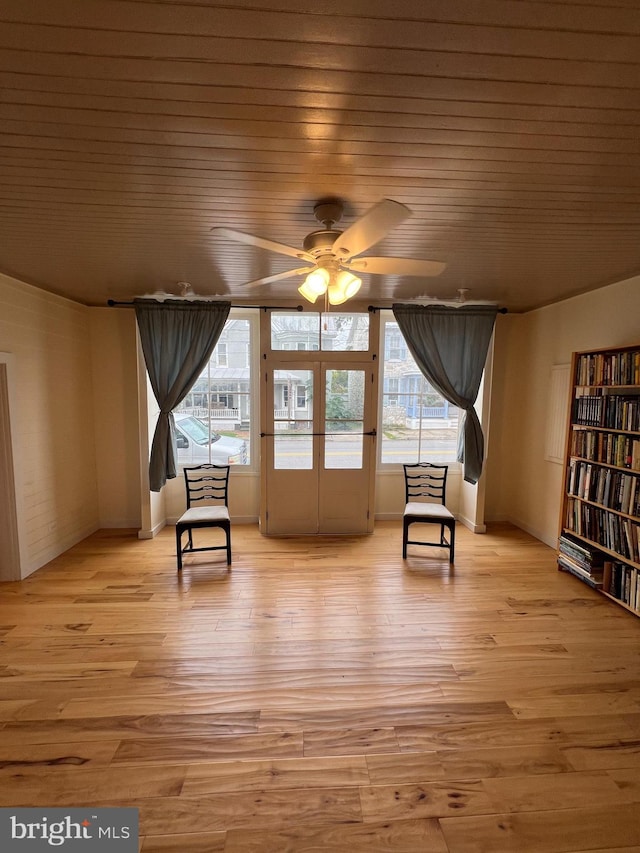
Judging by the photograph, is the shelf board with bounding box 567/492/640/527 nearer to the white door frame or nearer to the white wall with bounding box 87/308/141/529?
the white door frame

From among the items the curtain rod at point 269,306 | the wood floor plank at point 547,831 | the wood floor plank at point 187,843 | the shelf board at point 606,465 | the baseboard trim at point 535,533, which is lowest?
the wood floor plank at point 547,831

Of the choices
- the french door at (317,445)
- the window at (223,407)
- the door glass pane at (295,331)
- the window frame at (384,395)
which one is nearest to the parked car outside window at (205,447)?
the window at (223,407)

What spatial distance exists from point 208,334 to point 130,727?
321cm

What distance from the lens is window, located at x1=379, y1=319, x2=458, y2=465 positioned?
14.9ft

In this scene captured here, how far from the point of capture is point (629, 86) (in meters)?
1.20

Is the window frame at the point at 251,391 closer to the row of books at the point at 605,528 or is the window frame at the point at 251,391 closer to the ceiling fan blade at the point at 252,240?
the ceiling fan blade at the point at 252,240

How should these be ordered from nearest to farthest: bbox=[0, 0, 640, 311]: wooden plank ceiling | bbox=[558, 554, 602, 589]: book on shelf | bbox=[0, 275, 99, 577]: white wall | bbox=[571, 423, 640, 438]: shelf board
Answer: bbox=[0, 0, 640, 311]: wooden plank ceiling → bbox=[571, 423, 640, 438]: shelf board → bbox=[558, 554, 602, 589]: book on shelf → bbox=[0, 275, 99, 577]: white wall

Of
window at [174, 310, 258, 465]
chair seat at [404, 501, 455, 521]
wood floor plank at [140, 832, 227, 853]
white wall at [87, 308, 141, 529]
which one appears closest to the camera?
wood floor plank at [140, 832, 227, 853]

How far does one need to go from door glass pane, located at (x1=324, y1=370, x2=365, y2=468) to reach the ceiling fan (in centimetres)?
194

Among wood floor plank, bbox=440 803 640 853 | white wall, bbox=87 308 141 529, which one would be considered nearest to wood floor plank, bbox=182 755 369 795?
wood floor plank, bbox=440 803 640 853

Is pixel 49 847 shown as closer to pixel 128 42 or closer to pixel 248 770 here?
pixel 248 770

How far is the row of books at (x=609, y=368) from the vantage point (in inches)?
108

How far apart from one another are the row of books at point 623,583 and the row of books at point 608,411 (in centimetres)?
104

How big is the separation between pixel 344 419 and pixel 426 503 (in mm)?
1227
